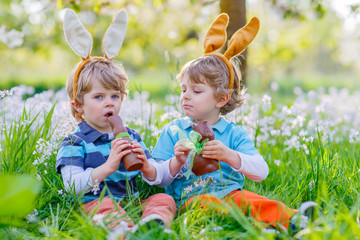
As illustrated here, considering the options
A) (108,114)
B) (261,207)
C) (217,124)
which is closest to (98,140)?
(108,114)

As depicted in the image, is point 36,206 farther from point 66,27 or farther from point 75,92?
point 66,27

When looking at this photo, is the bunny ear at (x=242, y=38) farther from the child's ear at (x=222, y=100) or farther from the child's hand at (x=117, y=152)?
the child's hand at (x=117, y=152)

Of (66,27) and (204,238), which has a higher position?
(66,27)

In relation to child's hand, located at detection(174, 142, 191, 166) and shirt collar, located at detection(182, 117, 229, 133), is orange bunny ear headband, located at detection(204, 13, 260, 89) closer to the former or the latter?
shirt collar, located at detection(182, 117, 229, 133)

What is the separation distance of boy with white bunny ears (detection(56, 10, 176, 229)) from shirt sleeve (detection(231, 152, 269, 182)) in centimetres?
51

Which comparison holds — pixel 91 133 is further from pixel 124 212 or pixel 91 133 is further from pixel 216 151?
pixel 216 151

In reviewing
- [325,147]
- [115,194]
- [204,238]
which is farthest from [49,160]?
[325,147]

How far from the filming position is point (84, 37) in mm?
2602

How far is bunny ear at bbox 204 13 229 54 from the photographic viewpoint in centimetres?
279

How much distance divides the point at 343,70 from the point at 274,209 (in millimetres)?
59585

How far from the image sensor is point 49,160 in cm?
273

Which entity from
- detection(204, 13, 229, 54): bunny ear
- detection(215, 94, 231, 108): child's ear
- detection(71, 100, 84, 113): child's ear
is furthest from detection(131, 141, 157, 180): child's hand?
detection(204, 13, 229, 54): bunny ear

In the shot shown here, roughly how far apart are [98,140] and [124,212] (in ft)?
1.86

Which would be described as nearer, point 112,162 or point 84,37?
point 112,162
